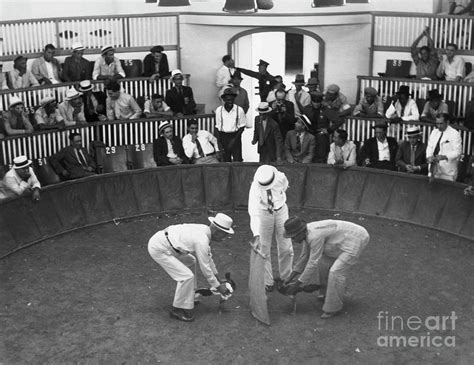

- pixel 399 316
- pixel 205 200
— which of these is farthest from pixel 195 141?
pixel 399 316

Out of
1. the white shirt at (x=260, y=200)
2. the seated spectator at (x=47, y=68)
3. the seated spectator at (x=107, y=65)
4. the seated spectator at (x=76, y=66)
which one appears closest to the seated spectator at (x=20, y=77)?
the seated spectator at (x=47, y=68)

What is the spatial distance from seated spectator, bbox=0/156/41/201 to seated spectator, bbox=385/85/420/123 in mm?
7396

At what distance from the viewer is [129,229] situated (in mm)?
16078

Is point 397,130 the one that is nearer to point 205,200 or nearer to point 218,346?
point 205,200

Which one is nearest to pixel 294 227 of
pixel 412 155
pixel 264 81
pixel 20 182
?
pixel 412 155

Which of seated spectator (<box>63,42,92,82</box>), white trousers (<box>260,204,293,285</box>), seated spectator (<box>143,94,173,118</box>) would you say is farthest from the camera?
seated spectator (<box>63,42,92,82</box>)

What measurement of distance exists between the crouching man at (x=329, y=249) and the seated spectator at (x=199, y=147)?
18.8ft

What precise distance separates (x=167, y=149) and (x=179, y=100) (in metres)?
1.92

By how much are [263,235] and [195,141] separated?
4853mm

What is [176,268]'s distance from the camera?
1210 centimetres

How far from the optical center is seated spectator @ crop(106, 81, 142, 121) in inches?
737

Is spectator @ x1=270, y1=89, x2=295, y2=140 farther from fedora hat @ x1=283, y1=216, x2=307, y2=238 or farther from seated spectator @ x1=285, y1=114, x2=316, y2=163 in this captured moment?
fedora hat @ x1=283, y1=216, x2=307, y2=238

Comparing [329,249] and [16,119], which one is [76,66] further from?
[329,249]

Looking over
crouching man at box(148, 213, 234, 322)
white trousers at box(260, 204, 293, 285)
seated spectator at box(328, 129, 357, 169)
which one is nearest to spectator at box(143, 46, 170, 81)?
seated spectator at box(328, 129, 357, 169)
